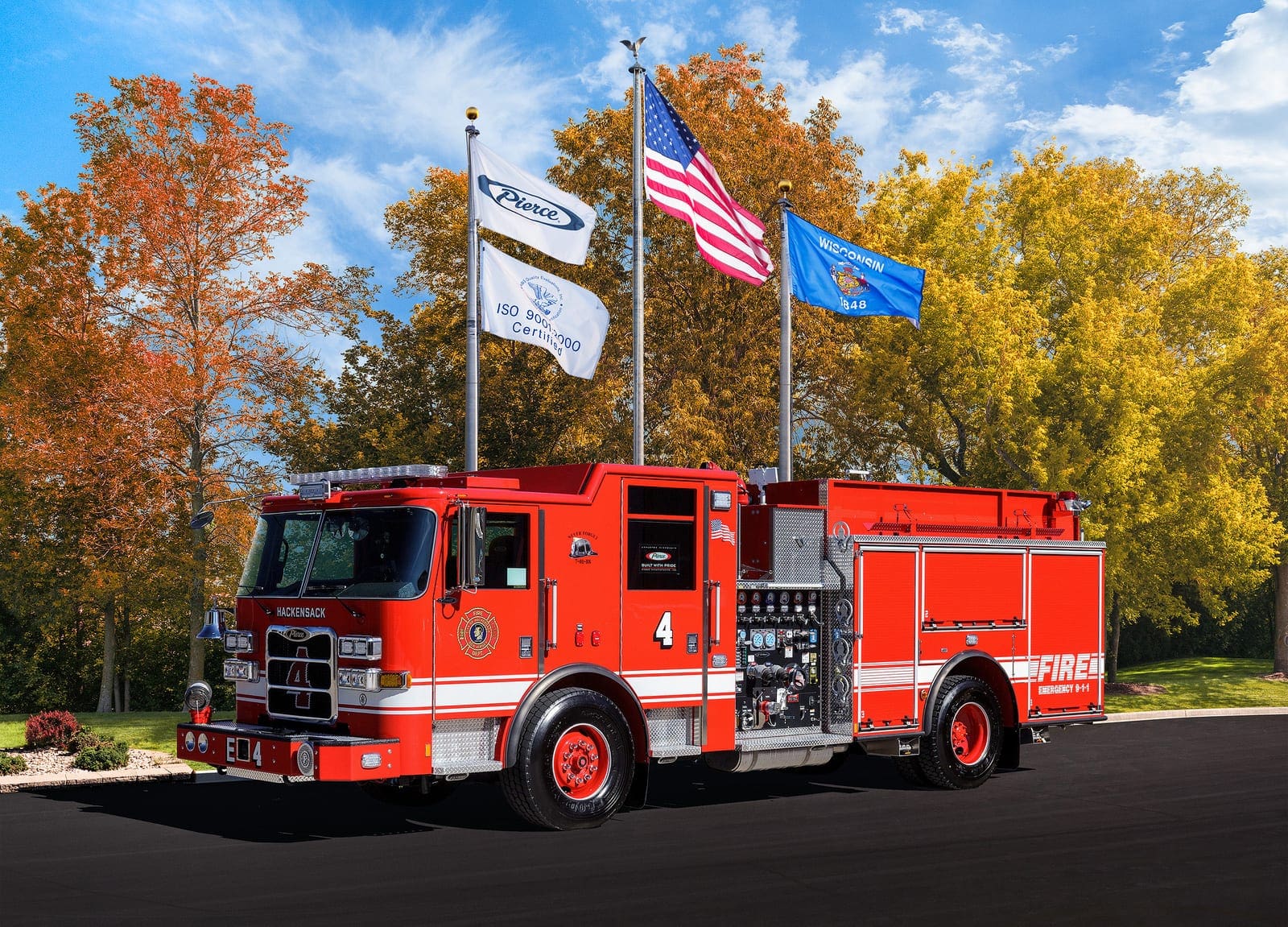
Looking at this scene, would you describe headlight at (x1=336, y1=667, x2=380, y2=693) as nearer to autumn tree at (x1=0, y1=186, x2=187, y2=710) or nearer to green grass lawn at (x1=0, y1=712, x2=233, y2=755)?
green grass lawn at (x1=0, y1=712, x2=233, y2=755)

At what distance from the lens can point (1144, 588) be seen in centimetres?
3175

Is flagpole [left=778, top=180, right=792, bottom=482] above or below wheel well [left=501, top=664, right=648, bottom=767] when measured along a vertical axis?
above

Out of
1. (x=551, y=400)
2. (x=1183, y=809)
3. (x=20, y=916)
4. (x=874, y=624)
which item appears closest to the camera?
(x=20, y=916)

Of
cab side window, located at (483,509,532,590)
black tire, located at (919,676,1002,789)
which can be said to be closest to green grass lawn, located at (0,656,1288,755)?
cab side window, located at (483,509,532,590)

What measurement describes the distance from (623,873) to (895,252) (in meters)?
23.7

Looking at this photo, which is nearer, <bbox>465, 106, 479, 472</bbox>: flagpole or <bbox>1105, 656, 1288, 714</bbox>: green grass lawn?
<bbox>465, 106, 479, 472</bbox>: flagpole

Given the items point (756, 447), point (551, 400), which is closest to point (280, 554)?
point (551, 400)

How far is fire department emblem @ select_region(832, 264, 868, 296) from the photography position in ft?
69.8

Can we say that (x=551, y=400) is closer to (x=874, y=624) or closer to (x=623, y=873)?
(x=874, y=624)

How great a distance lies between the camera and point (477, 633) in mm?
11086

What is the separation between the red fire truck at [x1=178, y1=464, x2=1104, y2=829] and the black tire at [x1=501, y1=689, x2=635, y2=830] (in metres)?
0.02

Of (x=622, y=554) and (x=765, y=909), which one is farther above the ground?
(x=622, y=554)

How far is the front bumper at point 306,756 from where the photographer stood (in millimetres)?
10391

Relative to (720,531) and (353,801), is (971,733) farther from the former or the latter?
(353,801)
